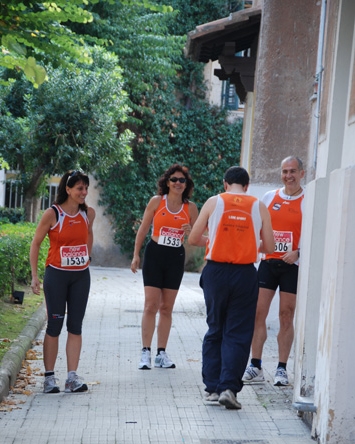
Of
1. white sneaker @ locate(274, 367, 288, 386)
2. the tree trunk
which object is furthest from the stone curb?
the tree trunk

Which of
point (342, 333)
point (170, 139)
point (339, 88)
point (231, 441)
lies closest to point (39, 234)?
point (231, 441)

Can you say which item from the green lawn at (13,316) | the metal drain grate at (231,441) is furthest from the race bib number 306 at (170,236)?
the metal drain grate at (231,441)

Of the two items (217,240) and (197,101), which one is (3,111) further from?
(217,240)

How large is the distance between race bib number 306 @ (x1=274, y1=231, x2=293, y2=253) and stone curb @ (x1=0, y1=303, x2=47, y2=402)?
263 centimetres

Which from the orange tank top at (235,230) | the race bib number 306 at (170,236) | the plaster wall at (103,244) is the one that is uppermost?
the orange tank top at (235,230)

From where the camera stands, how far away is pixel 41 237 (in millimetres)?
8508

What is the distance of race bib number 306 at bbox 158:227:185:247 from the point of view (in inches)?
384

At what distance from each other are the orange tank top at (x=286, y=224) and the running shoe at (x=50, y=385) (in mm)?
2284

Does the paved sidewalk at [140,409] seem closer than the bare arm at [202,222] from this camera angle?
Yes

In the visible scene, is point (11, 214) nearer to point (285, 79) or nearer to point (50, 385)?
point (285, 79)

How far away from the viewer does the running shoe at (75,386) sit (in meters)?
8.48

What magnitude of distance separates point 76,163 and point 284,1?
34.4 feet

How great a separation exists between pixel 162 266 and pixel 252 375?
1453 millimetres

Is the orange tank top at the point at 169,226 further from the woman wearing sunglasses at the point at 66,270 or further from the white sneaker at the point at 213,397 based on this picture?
the white sneaker at the point at 213,397
